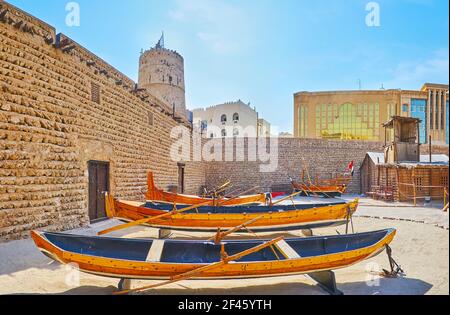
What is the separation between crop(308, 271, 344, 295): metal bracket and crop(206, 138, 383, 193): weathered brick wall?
18082 millimetres

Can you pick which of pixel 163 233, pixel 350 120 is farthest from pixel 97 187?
pixel 350 120

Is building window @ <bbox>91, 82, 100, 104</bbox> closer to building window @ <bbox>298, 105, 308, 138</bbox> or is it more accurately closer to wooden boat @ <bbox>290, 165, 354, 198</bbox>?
wooden boat @ <bbox>290, 165, 354, 198</bbox>

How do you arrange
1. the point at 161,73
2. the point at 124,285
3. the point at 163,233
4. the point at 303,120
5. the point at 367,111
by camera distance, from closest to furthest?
the point at 124,285 < the point at 163,233 < the point at 161,73 < the point at 367,111 < the point at 303,120

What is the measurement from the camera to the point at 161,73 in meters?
23.1

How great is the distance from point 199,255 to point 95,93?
706 centimetres

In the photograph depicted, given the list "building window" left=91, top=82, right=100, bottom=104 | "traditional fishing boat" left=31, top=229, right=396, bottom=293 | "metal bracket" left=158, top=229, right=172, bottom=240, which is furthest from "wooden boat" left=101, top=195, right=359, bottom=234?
"building window" left=91, top=82, right=100, bottom=104

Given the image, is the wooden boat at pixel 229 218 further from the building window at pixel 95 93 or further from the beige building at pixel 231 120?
the beige building at pixel 231 120

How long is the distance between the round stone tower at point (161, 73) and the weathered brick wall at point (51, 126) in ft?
43.1

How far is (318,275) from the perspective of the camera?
4.18 meters

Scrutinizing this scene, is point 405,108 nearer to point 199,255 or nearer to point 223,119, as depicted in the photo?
point 223,119

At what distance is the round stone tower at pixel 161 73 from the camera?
23.2m

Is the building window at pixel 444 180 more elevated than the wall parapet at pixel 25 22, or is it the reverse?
the wall parapet at pixel 25 22

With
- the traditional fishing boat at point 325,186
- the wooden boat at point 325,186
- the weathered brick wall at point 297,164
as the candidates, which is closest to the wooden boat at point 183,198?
the wooden boat at point 325,186
